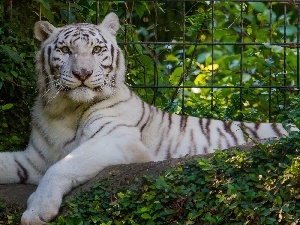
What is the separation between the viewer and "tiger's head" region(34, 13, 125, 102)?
4.87m

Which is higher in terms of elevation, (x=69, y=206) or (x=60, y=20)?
(x=60, y=20)

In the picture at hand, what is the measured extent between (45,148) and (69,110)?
28 centimetres

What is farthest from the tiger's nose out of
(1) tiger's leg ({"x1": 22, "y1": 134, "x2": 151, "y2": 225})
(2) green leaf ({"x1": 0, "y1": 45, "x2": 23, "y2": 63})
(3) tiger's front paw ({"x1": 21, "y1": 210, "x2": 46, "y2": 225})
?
(3) tiger's front paw ({"x1": 21, "y1": 210, "x2": 46, "y2": 225})

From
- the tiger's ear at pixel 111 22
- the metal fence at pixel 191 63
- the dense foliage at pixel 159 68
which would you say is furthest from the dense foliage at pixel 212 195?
the metal fence at pixel 191 63

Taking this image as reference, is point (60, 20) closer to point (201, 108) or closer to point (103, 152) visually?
point (201, 108)

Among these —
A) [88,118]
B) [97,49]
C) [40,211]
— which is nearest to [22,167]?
[88,118]

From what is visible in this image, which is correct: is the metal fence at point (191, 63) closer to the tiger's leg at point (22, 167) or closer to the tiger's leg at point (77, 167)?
the tiger's leg at point (22, 167)

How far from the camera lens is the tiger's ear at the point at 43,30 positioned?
205 inches

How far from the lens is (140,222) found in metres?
3.89

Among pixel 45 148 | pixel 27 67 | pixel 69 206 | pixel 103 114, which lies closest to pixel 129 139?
pixel 103 114

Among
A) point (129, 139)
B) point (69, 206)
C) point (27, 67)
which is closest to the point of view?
point (69, 206)

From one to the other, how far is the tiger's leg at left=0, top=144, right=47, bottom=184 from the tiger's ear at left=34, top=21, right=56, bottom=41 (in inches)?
27.7

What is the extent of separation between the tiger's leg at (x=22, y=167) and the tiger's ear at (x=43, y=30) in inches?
27.7

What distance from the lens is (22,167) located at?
5.07 m
